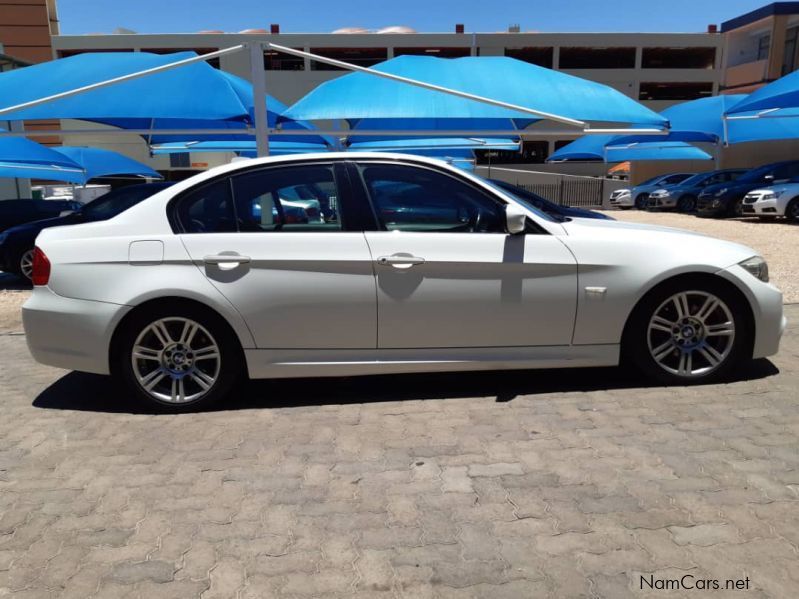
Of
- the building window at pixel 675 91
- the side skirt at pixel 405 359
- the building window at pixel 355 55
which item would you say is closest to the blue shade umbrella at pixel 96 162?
the side skirt at pixel 405 359

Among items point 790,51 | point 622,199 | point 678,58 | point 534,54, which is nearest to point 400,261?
point 622,199

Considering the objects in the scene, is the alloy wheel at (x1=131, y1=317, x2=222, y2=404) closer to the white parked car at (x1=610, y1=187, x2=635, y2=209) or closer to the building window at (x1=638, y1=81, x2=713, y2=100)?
the white parked car at (x1=610, y1=187, x2=635, y2=209)

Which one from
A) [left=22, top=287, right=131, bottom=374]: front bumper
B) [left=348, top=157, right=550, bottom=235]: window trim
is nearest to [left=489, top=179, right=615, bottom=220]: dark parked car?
[left=348, top=157, right=550, bottom=235]: window trim

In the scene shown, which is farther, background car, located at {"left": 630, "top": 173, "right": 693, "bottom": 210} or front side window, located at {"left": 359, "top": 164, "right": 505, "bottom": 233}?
background car, located at {"left": 630, "top": 173, "right": 693, "bottom": 210}

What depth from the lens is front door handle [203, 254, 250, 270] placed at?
148 inches

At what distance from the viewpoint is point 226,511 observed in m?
2.79

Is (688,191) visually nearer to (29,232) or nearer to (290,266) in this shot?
(29,232)

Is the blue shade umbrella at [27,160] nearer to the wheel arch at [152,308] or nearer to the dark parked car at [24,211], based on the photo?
the dark parked car at [24,211]

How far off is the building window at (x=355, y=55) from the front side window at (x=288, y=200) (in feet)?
131

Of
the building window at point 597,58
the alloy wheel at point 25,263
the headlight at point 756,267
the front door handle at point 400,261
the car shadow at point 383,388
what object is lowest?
the car shadow at point 383,388

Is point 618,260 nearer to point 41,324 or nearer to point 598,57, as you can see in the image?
point 41,324

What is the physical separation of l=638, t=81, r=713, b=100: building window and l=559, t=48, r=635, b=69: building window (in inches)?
84.0

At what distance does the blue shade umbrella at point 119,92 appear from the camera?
23.6 ft

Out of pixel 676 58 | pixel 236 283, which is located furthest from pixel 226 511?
pixel 676 58
